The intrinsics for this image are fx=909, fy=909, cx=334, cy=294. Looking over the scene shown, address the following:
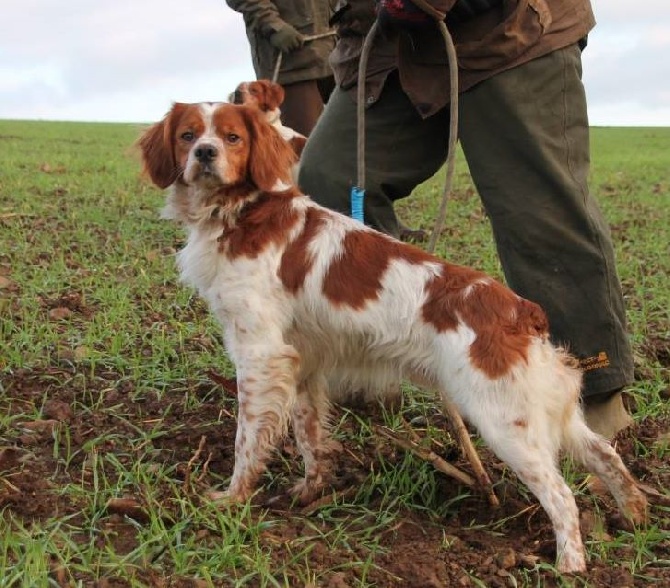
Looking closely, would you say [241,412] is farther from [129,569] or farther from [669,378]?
[669,378]

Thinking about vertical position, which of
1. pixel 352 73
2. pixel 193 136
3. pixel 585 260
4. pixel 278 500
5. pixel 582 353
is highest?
pixel 352 73

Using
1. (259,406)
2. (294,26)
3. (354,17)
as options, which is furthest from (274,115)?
(259,406)

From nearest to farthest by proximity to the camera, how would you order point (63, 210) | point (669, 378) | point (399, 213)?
1. point (669, 378)
2. point (63, 210)
3. point (399, 213)

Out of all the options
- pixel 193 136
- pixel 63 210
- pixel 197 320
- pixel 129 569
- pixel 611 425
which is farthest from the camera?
pixel 63 210

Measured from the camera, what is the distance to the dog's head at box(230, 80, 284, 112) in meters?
6.50

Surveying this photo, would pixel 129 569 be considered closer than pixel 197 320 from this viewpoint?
Yes

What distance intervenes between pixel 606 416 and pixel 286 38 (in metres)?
4.00

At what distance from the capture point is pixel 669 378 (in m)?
4.27

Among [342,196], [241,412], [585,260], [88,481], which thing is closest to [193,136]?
[342,196]

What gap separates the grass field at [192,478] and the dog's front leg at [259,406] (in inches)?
4.8

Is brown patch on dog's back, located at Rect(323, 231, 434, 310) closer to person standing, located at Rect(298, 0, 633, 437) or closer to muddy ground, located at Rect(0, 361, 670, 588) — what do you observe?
person standing, located at Rect(298, 0, 633, 437)

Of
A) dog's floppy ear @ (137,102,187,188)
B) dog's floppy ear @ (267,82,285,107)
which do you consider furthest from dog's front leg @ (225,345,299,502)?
dog's floppy ear @ (267,82,285,107)

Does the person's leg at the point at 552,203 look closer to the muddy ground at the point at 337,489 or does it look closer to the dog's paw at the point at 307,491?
the muddy ground at the point at 337,489

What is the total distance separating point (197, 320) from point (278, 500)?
189 centimetres
